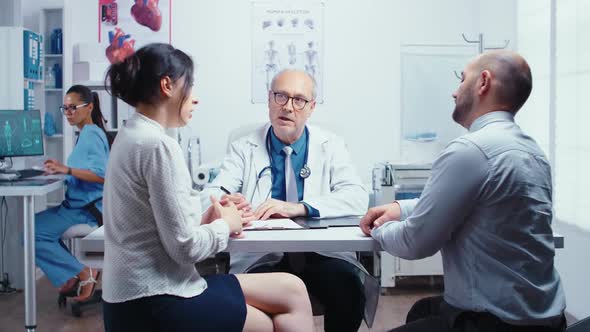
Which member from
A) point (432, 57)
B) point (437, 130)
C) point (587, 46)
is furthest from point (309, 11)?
point (587, 46)

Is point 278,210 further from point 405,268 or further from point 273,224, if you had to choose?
point 405,268

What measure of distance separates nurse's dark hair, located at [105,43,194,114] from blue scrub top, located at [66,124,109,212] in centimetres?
188

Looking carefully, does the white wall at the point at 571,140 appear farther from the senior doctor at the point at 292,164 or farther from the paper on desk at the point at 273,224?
the paper on desk at the point at 273,224

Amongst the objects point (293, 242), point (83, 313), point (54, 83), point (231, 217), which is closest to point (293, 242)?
point (293, 242)

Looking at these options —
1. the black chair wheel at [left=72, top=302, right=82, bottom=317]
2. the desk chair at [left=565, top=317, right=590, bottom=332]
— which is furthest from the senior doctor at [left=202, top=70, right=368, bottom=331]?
the black chair wheel at [left=72, top=302, right=82, bottom=317]

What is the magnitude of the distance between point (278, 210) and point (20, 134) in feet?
6.28

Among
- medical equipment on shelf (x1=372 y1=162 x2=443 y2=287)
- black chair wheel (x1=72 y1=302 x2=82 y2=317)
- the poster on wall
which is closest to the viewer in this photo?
black chair wheel (x1=72 y1=302 x2=82 y2=317)

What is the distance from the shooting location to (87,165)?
10.3ft

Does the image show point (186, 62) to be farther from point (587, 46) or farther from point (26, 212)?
point (587, 46)

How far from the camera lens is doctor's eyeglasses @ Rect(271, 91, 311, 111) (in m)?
2.21

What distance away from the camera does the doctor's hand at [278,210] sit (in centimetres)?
185

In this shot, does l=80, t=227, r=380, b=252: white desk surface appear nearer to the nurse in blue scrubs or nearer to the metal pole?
the metal pole

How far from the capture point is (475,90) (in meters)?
1.40

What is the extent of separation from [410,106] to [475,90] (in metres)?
2.82
